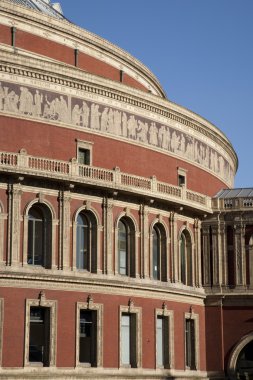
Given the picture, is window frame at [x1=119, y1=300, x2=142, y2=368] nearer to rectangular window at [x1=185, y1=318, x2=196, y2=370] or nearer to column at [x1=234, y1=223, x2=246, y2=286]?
rectangular window at [x1=185, y1=318, x2=196, y2=370]

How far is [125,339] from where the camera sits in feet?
125

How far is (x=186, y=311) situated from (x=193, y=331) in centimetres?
148

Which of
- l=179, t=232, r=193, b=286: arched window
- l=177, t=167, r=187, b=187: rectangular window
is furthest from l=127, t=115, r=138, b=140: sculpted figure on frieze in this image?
l=179, t=232, r=193, b=286: arched window

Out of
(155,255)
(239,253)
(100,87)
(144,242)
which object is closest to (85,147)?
(100,87)

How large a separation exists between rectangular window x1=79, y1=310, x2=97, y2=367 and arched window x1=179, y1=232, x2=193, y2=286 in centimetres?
784

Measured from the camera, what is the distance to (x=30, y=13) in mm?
40719

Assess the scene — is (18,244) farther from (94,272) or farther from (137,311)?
(137,311)

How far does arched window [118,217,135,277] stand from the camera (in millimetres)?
38969

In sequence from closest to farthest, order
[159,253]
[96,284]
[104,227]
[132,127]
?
[96,284] → [104,227] → [132,127] → [159,253]

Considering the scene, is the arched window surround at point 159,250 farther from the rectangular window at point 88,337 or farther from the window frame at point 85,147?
the rectangular window at point 88,337

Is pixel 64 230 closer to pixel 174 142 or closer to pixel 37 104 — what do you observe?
pixel 37 104

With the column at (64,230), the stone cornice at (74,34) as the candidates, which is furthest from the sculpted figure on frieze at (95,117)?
the stone cornice at (74,34)

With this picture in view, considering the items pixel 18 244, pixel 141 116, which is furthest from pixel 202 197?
pixel 18 244

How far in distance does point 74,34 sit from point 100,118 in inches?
248
